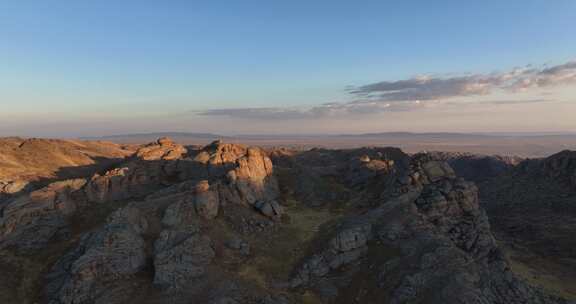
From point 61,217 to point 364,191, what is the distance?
49.5 m

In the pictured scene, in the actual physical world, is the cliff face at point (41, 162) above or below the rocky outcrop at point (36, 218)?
above

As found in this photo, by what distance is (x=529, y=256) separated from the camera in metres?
61.0

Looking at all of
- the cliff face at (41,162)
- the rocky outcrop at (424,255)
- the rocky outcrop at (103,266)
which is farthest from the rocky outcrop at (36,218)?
the rocky outcrop at (424,255)

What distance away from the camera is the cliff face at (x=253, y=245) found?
3806 cm

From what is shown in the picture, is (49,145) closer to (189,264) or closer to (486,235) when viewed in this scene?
(189,264)

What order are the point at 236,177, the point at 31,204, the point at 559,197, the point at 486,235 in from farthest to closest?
the point at 559,197
the point at 236,177
the point at 31,204
the point at 486,235

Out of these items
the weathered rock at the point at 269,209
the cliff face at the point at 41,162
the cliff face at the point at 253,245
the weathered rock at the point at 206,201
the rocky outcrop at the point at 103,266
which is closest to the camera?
the cliff face at the point at 253,245

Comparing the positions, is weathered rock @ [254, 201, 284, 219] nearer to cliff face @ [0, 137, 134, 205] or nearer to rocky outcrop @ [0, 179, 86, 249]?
rocky outcrop @ [0, 179, 86, 249]

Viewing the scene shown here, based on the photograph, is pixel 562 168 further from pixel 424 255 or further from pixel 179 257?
pixel 179 257

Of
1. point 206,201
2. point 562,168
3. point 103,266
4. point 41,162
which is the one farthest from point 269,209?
point 562,168

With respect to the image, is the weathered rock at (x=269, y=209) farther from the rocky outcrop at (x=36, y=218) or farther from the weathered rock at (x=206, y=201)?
the rocky outcrop at (x=36, y=218)

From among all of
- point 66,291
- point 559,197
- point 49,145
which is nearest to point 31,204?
point 66,291

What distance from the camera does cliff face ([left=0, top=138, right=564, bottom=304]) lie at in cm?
3806

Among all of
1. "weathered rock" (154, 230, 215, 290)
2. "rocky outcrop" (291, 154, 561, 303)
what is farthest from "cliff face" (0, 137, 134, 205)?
"rocky outcrop" (291, 154, 561, 303)
